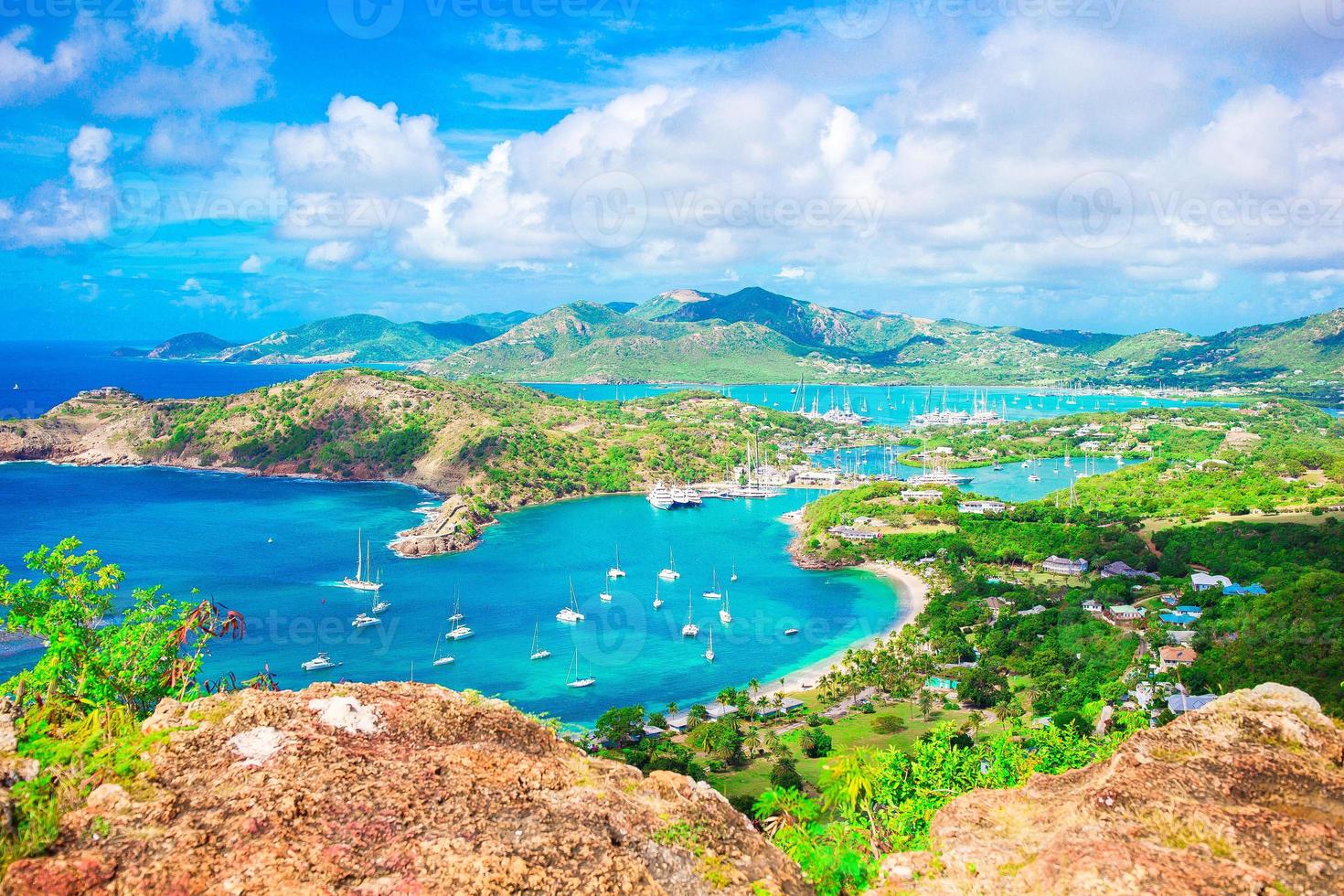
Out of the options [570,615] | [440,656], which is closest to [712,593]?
[570,615]

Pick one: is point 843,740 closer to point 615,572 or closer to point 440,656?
point 440,656

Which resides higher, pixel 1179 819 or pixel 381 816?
pixel 381 816

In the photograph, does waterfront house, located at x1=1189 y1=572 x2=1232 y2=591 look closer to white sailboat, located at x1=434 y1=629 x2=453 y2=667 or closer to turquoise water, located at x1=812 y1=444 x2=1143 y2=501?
turquoise water, located at x1=812 y1=444 x2=1143 y2=501

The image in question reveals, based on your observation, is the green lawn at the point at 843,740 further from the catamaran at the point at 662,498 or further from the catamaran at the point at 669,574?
the catamaran at the point at 662,498

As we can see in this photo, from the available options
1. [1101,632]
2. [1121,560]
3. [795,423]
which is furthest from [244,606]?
[795,423]

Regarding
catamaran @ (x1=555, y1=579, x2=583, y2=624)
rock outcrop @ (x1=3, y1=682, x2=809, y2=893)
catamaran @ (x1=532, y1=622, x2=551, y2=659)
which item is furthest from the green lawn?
rock outcrop @ (x1=3, y1=682, x2=809, y2=893)

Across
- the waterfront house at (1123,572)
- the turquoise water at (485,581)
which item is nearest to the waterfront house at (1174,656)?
the waterfront house at (1123,572)
